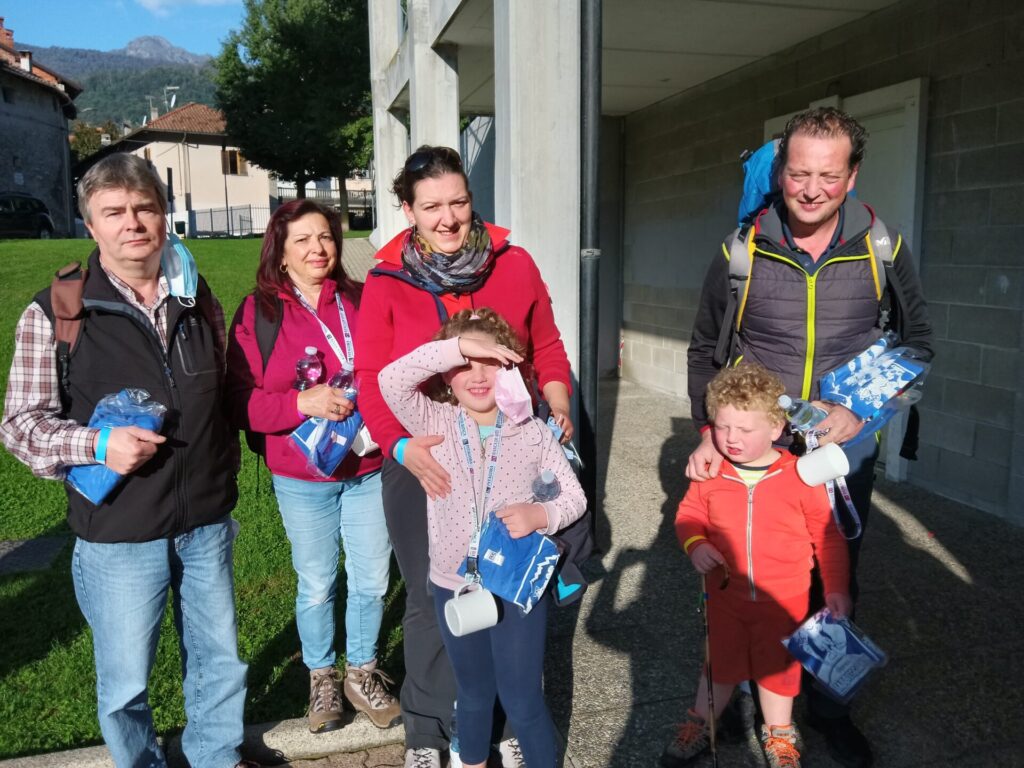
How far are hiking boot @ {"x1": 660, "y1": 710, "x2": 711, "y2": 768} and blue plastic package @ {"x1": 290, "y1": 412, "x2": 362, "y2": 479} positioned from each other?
1504 mm

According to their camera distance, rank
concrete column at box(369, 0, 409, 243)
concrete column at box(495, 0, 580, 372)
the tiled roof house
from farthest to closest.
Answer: the tiled roof house
concrete column at box(369, 0, 409, 243)
concrete column at box(495, 0, 580, 372)

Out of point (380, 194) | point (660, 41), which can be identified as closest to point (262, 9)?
point (380, 194)

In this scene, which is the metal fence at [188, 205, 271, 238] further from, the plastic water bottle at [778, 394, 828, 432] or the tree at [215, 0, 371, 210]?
the plastic water bottle at [778, 394, 828, 432]

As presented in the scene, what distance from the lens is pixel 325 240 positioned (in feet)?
9.76

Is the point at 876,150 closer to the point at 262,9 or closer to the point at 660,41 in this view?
the point at 660,41

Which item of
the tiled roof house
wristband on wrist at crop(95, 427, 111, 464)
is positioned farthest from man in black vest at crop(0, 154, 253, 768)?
the tiled roof house

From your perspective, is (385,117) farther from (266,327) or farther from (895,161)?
(266,327)

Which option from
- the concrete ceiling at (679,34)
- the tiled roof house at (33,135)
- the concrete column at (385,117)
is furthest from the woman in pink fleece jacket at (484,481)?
the tiled roof house at (33,135)

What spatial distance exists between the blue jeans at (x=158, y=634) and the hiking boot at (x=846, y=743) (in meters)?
2.03

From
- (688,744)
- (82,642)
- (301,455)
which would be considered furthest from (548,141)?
(82,642)

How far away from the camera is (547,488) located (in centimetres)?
231

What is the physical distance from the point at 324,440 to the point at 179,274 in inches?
27.8

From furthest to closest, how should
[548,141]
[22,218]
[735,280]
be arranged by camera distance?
[22,218], [548,141], [735,280]

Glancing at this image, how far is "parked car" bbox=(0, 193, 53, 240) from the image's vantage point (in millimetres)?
26922
